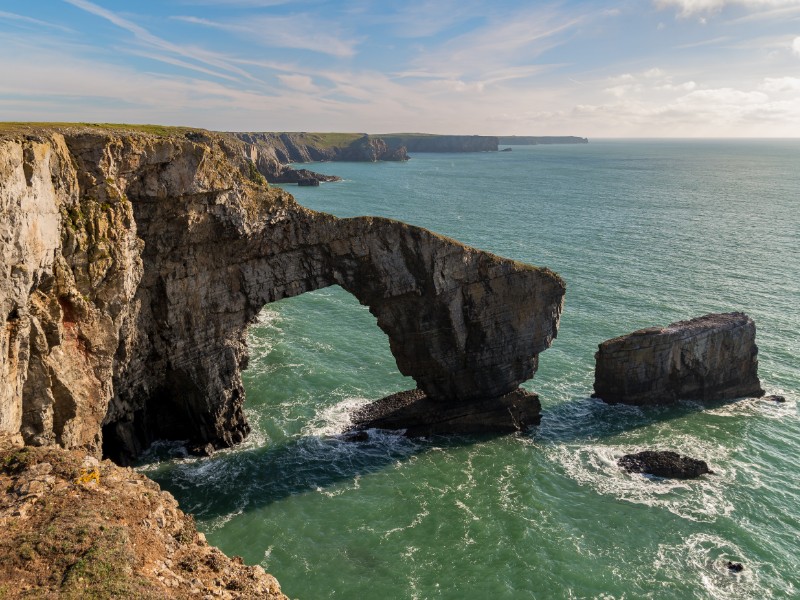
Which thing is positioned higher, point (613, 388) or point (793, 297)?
point (793, 297)

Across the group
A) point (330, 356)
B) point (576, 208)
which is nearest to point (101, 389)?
point (330, 356)

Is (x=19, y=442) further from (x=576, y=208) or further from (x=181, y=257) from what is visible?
(x=576, y=208)

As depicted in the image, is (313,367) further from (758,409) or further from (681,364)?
(758,409)

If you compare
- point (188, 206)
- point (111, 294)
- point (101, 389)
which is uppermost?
point (188, 206)

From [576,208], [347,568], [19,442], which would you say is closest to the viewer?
[19,442]

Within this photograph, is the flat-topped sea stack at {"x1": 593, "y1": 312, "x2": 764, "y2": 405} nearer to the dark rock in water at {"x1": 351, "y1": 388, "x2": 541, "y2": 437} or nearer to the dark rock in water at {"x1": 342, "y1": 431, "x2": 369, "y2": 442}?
the dark rock in water at {"x1": 351, "y1": 388, "x2": 541, "y2": 437}

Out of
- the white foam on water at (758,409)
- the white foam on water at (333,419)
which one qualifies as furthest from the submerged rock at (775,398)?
the white foam on water at (333,419)

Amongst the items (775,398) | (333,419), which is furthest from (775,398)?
(333,419)
